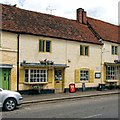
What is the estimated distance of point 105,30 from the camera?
109 ft

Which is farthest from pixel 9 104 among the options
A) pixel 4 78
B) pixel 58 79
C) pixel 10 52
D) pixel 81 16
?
pixel 81 16

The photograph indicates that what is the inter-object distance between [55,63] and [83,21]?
8742 millimetres

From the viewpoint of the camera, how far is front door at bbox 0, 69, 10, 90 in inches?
824

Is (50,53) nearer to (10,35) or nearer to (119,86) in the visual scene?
(10,35)

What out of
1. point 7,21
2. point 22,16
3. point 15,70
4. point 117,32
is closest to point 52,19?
point 22,16

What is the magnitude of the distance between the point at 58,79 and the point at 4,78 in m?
5.82

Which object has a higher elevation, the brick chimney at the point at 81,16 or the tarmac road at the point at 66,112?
the brick chimney at the point at 81,16

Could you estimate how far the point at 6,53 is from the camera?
21359mm

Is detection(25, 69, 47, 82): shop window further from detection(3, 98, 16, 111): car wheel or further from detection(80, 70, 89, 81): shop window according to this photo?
detection(3, 98, 16, 111): car wheel

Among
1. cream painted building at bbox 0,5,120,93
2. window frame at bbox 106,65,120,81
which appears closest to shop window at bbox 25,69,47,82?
cream painted building at bbox 0,5,120,93

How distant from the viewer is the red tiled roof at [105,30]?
31.5 m

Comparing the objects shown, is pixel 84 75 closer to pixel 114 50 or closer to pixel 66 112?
pixel 114 50

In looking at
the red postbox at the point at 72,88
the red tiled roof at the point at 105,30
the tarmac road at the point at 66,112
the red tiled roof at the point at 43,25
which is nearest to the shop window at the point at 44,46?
the red tiled roof at the point at 43,25

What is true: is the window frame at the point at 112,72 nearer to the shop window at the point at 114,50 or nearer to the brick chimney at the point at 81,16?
the shop window at the point at 114,50
